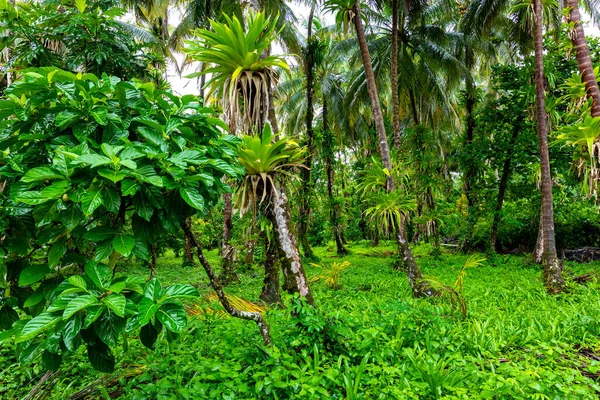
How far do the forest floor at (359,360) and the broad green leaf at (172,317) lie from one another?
118cm

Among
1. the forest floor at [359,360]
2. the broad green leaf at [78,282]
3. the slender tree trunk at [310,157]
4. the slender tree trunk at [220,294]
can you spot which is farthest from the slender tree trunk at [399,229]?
the broad green leaf at [78,282]

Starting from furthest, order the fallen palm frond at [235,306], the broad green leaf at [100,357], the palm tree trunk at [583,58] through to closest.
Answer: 1. the palm tree trunk at [583,58]
2. the fallen palm frond at [235,306]
3. the broad green leaf at [100,357]

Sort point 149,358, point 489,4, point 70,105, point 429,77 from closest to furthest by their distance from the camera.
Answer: point 70,105
point 149,358
point 489,4
point 429,77

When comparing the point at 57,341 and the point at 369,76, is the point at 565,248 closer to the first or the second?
the point at 369,76

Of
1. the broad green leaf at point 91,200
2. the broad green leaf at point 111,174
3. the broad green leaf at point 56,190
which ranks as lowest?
the broad green leaf at point 91,200

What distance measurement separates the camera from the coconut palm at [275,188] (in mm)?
3326

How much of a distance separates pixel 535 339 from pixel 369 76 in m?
4.65

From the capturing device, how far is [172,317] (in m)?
1.37

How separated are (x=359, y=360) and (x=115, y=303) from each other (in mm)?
2381

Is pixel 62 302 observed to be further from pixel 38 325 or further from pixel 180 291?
pixel 180 291

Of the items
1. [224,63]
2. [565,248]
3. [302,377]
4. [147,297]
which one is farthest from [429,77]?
[147,297]

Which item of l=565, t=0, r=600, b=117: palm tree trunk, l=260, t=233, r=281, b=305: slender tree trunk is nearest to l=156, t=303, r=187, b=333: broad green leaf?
l=260, t=233, r=281, b=305: slender tree trunk

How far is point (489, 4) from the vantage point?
941 cm

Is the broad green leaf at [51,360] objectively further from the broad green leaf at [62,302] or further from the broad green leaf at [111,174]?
the broad green leaf at [111,174]
